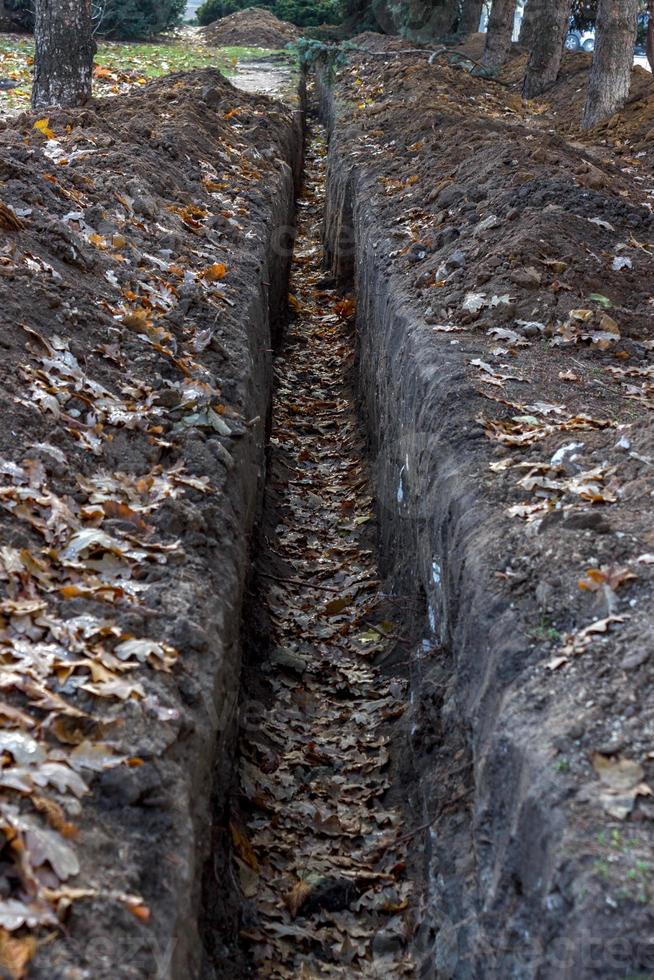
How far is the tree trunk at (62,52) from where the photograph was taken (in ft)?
32.1

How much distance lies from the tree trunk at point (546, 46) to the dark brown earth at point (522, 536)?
8599 millimetres

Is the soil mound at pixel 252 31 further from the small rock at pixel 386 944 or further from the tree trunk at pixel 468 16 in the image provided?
the small rock at pixel 386 944

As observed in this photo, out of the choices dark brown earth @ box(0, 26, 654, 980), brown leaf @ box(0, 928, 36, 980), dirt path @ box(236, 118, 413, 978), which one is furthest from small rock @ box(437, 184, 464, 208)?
brown leaf @ box(0, 928, 36, 980)

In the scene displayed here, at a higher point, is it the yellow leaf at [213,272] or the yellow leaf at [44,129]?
the yellow leaf at [44,129]

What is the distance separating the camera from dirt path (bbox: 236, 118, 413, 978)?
12.7 feet

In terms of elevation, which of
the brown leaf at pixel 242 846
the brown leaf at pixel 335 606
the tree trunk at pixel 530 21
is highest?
the tree trunk at pixel 530 21

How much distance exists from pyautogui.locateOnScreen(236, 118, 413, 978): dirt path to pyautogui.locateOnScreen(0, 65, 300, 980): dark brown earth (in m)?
0.41

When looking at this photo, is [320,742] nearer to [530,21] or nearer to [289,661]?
[289,661]

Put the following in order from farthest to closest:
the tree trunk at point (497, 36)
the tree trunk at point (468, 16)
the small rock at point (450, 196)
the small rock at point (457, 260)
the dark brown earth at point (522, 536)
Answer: the tree trunk at point (468, 16) → the tree trunk at point (497, 36) → the small rock at point (450, 196) → the small rock at point (457, 260) → the dark brown earth at point (522, 536)

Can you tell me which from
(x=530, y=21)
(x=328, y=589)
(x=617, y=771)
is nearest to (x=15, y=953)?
(x=617, y=771)

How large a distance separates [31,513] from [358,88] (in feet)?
49.8

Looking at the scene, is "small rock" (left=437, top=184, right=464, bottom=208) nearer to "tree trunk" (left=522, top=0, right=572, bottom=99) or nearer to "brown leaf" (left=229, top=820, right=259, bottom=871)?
"brown leaf" (left=229, top=820, right=259, bottom=871)

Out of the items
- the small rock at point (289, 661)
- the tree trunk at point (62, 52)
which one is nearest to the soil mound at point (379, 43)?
the tree trunk at point (62, 52)

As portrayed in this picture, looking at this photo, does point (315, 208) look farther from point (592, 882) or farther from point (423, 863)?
point (592, 882)
